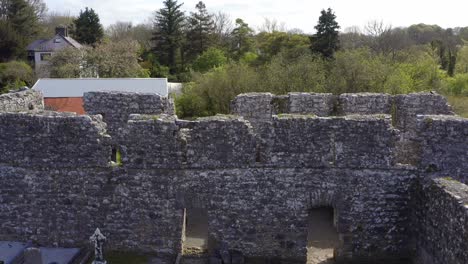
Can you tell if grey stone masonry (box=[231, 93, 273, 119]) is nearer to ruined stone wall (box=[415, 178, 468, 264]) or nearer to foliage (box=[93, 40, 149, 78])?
ruined stone wall (box=[415, 178, 468, 264])

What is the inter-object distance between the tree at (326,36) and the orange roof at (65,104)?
19.0 meters

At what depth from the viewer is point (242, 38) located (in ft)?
176

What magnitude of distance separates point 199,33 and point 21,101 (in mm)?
41012

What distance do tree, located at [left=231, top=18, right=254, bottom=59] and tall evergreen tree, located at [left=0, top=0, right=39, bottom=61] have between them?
2425cm

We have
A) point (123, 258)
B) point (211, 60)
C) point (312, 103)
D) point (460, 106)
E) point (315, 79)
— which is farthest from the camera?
point (211, 60)

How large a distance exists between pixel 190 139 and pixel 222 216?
1.94 metres

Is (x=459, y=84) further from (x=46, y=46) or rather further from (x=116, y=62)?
(x=46, y=46)

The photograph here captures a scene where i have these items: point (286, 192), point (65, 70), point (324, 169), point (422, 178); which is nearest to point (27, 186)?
point (286, 192)

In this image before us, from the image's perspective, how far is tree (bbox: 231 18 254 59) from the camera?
2072 inches

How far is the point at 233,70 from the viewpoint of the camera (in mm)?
29219

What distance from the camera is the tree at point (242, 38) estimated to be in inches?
2072

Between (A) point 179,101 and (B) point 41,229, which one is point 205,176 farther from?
(A) point 179,101

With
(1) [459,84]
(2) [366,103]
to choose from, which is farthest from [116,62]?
(2) [366,103]

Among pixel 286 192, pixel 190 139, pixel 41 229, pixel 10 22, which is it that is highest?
pixel 10 22
